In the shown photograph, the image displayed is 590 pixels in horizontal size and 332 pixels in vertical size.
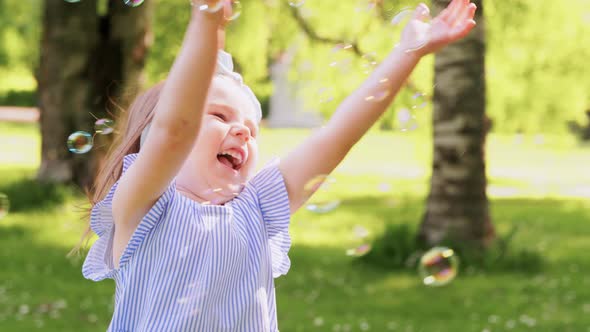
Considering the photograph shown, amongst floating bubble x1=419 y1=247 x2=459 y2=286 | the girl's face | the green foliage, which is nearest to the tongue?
the girl's face

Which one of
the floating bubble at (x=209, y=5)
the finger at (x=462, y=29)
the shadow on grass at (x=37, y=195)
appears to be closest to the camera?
the floating bubble at (x=209, y=5)

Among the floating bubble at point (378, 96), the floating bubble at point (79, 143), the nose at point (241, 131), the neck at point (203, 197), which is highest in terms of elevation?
the floating bubble at point (378, 96)

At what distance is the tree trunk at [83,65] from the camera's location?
474 inches

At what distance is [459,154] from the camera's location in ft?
27.9

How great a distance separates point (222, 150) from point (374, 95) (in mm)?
443

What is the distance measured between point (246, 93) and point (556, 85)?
13.0 meters

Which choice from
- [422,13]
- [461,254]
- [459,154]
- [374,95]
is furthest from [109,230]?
[459,154]

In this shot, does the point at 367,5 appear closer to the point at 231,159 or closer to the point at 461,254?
the point at 231,159

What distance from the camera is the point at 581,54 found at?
14617 millimetres

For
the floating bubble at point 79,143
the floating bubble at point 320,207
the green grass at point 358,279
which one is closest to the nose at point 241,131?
the floating bubble at point 320,207

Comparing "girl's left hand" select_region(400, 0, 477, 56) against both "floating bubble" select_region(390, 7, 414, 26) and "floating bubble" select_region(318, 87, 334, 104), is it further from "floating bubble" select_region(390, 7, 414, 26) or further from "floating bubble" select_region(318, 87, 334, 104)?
"floating bubble" select_region(318, 87, 334, 104)

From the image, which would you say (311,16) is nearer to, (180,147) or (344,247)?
(344,247)

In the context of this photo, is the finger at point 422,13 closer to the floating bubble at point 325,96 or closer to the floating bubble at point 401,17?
the floating bubble at point 401,17

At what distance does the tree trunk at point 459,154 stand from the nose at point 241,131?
237 inches
